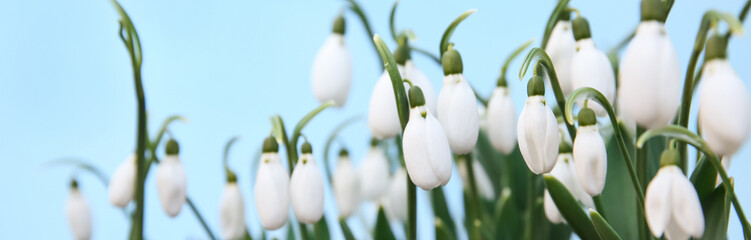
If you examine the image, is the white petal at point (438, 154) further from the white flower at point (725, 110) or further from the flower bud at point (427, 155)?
the white flower at point (725, 110)

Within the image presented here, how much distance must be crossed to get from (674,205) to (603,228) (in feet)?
0.64

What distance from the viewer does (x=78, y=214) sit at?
204 centimetres

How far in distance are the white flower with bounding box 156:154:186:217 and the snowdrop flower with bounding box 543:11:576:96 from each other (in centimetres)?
72

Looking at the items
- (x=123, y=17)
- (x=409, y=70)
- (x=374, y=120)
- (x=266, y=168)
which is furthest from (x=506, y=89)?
(x=123, y=17)

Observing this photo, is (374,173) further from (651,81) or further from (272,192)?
(651,81)

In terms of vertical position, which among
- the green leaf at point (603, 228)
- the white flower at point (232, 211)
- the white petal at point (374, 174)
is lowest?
the white petal at point (374, 174)

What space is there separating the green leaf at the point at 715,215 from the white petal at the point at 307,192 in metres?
0.62

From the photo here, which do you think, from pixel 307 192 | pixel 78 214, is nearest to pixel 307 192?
pixel 307 192

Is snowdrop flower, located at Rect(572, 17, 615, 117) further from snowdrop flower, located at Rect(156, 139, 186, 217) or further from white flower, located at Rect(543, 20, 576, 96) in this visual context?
snowdrop flower, located at Rect(156, 139, 186, 217)

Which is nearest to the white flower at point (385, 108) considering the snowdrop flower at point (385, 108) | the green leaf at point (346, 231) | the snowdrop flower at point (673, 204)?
the snowdrop flower at point (385, 108)

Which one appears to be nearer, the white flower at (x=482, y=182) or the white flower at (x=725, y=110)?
the white flower at (x=725, y=110)

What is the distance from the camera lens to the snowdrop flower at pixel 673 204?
41.9 inches

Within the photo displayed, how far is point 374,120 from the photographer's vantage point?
1.43m

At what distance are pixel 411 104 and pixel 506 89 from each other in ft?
1.37
